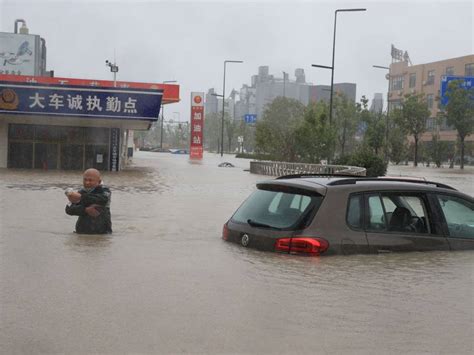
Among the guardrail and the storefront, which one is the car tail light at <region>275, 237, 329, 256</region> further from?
the storefront

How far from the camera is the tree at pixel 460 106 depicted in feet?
198

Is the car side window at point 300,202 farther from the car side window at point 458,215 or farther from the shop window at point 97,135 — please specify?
the shop window at point 97,135

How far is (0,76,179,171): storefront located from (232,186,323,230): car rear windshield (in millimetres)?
26679

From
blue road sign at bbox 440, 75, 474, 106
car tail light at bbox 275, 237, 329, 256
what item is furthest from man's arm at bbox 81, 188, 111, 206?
blue road sign at bbox 440, 75, 474, 106

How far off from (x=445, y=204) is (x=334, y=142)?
32.3m

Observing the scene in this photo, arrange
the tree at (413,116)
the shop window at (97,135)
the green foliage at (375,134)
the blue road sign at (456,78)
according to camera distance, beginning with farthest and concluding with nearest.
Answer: the tree at (413,116), the green foliage at (375,134), the blue road sign at (456,78), the shop window at (97,135)

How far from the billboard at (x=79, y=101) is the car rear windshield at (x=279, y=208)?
26.6 m

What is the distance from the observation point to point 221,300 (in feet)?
18.3

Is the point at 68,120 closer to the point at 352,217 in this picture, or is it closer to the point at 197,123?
the point at 197,123

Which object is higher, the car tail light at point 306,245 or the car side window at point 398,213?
the car side window at point 398,213

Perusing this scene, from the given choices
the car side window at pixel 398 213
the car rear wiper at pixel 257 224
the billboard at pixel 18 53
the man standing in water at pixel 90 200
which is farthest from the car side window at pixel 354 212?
the billboard at pixel 18 53

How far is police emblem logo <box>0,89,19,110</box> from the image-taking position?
32.4 meters

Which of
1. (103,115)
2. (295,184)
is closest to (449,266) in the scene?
(295,184)

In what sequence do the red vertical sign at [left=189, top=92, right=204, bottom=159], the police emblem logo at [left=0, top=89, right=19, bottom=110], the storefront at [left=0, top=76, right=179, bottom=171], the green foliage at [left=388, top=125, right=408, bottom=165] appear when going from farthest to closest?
the green foliage at [left=388, top=125, right=408, bottom=165]
the red vertical sign at [left=189, top=92, right=204, bottom=159]
the storefront at [left=0, top=76, right=179, bottom=171]
the police emblem logo at [left=0, top=89, right=19, bottom=110]
